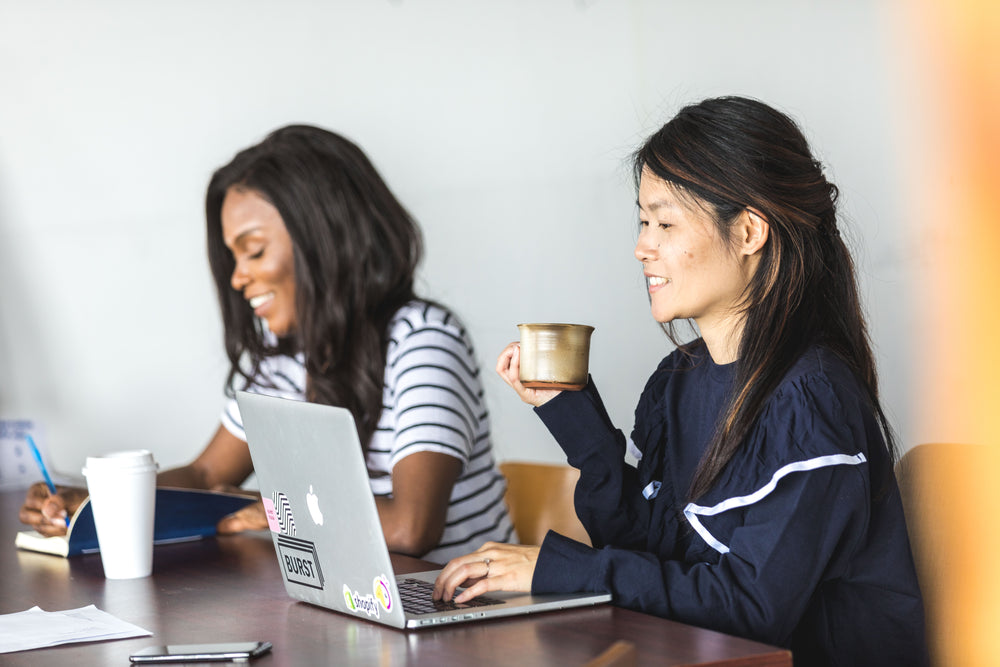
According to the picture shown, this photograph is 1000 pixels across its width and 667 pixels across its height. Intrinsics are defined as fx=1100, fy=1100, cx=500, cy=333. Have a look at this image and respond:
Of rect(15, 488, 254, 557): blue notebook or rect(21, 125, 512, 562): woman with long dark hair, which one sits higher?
rect(21, 125, 512, 562): woman with long dark hair

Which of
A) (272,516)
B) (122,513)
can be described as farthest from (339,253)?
(272,516)

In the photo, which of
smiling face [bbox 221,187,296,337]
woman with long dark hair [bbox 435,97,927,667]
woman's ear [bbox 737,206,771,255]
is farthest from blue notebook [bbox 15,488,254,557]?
woman's ear [bbox 737,206,771,255]

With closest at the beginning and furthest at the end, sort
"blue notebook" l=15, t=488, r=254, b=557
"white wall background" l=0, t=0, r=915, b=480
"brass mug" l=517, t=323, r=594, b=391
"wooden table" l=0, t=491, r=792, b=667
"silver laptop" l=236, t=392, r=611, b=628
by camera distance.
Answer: "wooden table" l=0, t=491, r=792, b=667
"silver laptop" l=236, t=392, r=611, b=628
"brass mug" l=517, t=323, r=594, b=391
"blue notebook" l=15, t=488, r=254, b=557
"white wall background" l=0, t=0, r=915, b=480

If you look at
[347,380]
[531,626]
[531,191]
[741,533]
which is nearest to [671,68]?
[531,191]

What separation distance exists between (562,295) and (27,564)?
1471mm

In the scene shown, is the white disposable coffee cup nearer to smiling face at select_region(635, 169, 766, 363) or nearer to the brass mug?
the brass mug

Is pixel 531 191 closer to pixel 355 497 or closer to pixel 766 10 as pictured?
pixel 766 10

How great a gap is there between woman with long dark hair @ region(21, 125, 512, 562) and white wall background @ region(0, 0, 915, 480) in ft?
2.24

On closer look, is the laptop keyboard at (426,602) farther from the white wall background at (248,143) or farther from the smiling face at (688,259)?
the white wall background at (248,143)

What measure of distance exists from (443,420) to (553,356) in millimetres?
556

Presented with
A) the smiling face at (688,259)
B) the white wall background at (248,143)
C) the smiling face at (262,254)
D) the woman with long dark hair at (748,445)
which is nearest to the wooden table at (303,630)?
the woman with long dark hair at (748,445)

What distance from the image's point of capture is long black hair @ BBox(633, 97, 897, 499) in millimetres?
1331

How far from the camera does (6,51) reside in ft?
9.84

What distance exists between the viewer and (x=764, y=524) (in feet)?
3.84
